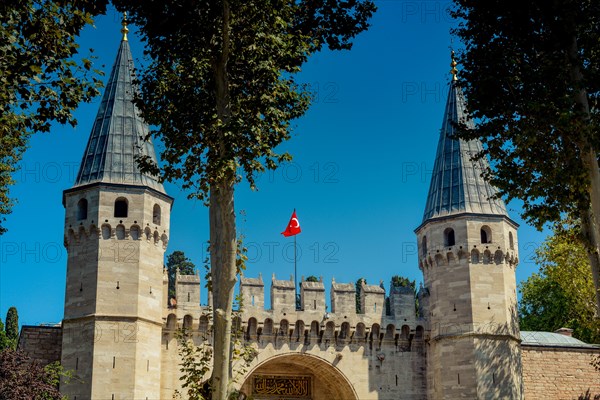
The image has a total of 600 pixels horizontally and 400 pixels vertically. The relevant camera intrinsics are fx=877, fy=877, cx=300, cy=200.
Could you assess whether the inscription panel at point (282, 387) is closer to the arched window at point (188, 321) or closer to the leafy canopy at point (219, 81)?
the arched window at point (188, 321)

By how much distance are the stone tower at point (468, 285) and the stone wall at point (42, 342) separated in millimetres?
12338

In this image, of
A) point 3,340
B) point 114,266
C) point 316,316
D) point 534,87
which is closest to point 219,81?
point 534,87

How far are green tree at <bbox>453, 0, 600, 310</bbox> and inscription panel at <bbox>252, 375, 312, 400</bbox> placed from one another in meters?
14.8

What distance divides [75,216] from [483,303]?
13.5 m

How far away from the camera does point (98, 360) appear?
25484 millimetres

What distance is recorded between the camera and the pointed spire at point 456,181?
30328mm

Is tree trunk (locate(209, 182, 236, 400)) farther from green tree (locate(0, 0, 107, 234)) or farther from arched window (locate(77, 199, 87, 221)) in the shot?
arched window (locate(77, 199, 87, 221))

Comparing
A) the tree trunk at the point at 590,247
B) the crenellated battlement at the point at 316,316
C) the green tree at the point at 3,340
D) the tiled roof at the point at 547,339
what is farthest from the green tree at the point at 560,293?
the green tree at the point at 3,340

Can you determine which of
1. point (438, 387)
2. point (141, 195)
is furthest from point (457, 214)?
point (141, 195)

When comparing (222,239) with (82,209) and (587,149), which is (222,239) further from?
(82,209)

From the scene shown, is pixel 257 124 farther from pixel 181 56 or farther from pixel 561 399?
pixel 561 399

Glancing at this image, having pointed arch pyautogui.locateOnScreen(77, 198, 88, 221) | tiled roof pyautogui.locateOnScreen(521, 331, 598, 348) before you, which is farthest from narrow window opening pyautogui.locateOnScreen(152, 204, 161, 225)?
tiled roof pyautogui.locateOnScreen(521, 331, 598, 348)

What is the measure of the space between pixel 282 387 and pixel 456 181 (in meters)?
9.56

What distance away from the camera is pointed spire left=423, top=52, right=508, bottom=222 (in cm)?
3033
